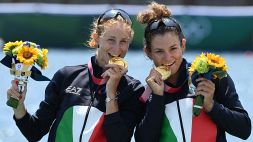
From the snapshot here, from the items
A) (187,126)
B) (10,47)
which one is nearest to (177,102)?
(187,126)

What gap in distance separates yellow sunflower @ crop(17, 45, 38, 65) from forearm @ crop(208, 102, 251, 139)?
100 cm

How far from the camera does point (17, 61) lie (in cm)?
389

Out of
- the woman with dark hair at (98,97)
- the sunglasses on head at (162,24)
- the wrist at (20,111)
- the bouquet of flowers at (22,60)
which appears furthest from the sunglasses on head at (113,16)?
the wrist at (20,111)

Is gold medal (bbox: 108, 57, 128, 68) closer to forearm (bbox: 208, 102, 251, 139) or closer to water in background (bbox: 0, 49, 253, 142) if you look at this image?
forearm (bbox: 208, 102, 251, 139)

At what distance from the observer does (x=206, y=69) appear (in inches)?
140

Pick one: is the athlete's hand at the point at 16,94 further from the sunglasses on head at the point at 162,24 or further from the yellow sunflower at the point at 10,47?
the sunglasses on head at the point at 162,24

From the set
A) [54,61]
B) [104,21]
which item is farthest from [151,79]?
[54,61]

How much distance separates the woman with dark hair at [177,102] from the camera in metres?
3.62

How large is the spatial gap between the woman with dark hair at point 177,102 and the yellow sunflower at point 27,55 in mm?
610

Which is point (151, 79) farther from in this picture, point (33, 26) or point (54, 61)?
point (33, 26)

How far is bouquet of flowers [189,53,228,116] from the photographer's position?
3.56 meters

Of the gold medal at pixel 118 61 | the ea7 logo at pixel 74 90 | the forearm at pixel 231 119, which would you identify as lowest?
the forearm at pixel 231 119

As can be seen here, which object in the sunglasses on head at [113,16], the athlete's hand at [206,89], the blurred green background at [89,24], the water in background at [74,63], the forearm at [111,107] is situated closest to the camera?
the athlete's hand at [206,89]

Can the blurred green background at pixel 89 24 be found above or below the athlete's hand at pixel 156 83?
below
